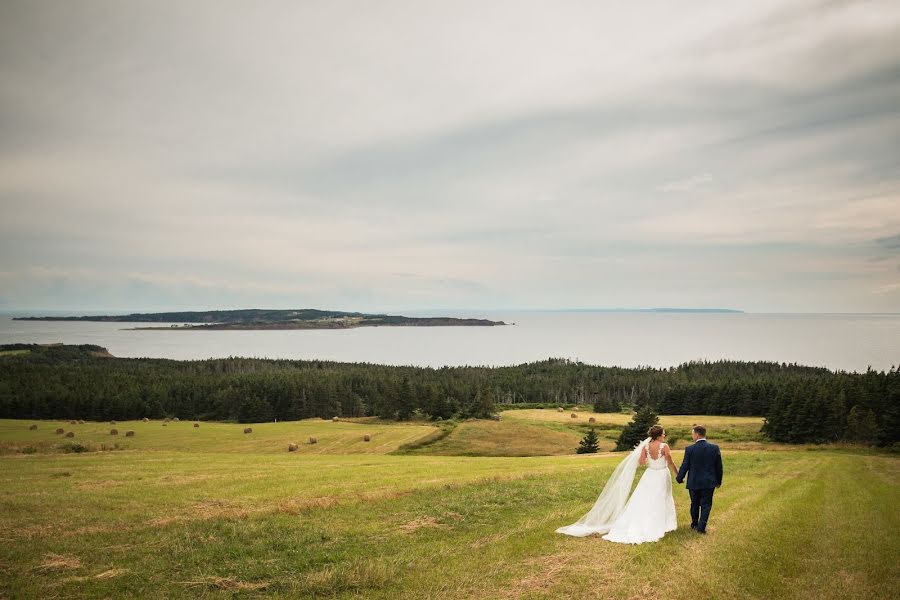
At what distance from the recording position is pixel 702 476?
1254cm

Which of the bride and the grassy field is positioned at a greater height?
the bride

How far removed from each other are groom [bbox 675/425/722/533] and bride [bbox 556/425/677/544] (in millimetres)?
465

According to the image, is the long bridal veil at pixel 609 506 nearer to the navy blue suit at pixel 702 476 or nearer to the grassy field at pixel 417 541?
the grassy field at pixel 417 541

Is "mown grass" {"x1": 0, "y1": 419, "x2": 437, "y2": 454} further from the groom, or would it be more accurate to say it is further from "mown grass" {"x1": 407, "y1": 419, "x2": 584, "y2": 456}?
the groom

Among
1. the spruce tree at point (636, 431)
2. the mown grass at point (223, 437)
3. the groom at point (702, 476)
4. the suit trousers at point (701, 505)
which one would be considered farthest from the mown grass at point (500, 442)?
the groom at point (702, 476)

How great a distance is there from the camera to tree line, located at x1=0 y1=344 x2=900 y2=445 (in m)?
70.9

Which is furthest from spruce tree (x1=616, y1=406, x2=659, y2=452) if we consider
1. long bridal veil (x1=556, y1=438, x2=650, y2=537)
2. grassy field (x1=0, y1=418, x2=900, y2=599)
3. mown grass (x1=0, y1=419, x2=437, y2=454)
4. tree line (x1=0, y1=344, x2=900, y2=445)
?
long bridal veil (x1=556, y1=438, x2=650, y2=537)

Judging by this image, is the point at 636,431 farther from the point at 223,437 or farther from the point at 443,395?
the point at 223,437

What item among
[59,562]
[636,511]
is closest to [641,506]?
[636,511]

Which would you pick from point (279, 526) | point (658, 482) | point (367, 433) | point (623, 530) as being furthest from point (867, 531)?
point (367, 433)

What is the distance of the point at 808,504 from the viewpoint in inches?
656

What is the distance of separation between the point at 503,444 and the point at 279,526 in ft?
Answer: 178

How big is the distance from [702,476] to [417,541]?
7.57 metres

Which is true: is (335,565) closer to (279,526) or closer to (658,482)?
(279,526)
